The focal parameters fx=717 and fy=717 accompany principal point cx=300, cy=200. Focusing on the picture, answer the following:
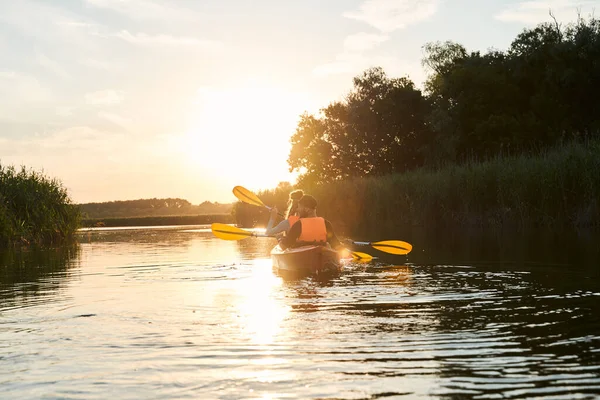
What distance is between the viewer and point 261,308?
9008mm

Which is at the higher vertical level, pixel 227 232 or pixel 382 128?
pixel 382 128

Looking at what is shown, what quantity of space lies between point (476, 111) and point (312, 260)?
116 ft

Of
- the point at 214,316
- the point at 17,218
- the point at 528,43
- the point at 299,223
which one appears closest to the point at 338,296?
the point at 214,316

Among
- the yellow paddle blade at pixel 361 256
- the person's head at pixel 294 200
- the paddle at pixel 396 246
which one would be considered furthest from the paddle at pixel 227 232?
the paddle at pixel 396 246

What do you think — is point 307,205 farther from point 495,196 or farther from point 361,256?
point 495,196

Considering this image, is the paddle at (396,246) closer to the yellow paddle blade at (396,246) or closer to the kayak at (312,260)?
the yellow paddle blade at (396,246)

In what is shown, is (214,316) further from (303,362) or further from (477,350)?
(477,350)

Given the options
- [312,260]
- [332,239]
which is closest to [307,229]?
[312,260]

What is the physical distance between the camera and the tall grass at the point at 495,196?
2100 cm

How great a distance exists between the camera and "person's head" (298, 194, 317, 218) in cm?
1309

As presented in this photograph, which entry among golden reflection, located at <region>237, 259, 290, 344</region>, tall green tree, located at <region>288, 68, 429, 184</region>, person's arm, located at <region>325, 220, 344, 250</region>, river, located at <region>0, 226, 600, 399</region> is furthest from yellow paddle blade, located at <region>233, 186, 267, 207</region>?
tall green tree, located at <region>288, 68, 429, 184</region>

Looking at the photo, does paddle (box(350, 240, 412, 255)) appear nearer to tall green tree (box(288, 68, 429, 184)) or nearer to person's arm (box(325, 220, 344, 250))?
person's arm (box(325, 220, 344, 250))

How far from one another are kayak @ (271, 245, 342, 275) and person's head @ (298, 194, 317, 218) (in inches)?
29.5

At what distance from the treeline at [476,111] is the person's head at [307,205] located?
20712mm
